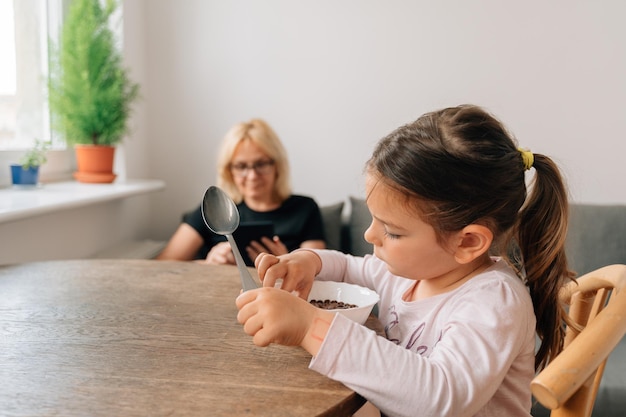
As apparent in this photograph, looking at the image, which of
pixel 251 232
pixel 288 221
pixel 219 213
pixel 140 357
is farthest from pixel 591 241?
pixel 140 357

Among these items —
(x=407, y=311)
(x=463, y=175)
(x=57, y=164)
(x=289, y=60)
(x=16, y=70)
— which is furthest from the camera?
(x=289, y=60)

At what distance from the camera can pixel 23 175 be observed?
6.73 ft

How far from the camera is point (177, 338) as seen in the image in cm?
98

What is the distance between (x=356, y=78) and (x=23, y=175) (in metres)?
1.29

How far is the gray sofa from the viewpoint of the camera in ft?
5.75

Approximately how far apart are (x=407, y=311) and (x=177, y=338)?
37cm

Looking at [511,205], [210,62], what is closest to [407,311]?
[511,205]

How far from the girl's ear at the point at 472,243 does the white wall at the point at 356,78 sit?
1.65 meters

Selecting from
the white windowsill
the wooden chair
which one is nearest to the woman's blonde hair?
the white windowsill

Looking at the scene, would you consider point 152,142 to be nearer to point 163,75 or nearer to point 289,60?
point 163,75

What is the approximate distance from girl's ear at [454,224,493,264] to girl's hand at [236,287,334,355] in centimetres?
25

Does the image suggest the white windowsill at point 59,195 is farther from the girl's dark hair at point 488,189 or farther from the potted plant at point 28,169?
the girl's dark hair at point 488,189

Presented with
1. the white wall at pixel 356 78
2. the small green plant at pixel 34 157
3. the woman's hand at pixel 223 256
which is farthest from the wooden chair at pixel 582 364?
the small green plant at pixel 34 157

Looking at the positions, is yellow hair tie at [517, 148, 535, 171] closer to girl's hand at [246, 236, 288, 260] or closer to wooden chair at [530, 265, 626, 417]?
wooden chair at [530, 265, 626, 417]
